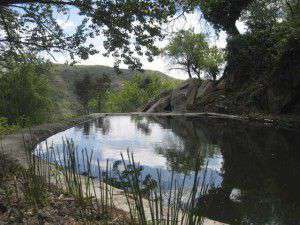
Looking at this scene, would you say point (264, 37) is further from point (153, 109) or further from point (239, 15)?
point (153, 109)

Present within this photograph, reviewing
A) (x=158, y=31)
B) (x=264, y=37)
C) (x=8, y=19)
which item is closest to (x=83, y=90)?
(x=264, y=37)

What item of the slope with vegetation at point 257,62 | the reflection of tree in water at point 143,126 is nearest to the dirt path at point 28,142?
the reflection of tree in water at point 143,126

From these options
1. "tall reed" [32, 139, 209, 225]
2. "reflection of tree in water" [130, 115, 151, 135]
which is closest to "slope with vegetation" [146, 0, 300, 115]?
"reflection of tree in water" [130, 115, 151, 135]

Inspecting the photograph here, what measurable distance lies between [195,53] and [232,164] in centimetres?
A: 4431

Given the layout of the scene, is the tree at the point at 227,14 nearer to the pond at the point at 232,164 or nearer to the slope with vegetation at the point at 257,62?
the slope with vegetation at the point at 257,62

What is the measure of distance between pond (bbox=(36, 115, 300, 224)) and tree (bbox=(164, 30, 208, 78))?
3546cm

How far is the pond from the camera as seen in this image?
6781 mm

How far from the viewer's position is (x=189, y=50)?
179 ft

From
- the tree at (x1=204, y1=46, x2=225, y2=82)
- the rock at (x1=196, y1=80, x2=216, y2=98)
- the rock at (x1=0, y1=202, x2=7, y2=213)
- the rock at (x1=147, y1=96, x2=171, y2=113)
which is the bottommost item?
the rock at (x1=0, y1=202, x2=7, y2=213)

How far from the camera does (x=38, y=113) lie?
938 inches

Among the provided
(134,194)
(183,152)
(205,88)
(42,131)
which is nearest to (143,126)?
(42,131)

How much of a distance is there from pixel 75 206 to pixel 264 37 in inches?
1102

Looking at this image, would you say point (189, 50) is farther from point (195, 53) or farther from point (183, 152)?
point (183, 152)

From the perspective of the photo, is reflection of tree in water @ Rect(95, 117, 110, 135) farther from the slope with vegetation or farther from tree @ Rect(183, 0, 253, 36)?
tree @ Rect(183, 0, 253, 36)
